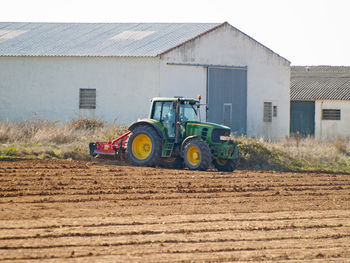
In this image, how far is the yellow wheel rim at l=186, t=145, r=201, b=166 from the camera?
17.5 metres

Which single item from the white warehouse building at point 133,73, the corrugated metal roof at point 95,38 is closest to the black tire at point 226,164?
the white warehouse building at point 133,73

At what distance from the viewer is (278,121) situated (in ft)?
106

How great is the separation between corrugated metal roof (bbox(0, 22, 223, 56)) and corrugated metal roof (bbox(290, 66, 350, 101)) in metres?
11.1

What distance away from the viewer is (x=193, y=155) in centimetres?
1764

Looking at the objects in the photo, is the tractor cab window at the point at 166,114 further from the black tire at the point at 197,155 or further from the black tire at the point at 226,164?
the black tire at the point at 226,164

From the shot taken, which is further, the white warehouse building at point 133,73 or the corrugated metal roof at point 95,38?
the corrugated metal roof at point 95,38

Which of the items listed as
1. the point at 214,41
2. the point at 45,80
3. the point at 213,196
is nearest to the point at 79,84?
the point at 45,80

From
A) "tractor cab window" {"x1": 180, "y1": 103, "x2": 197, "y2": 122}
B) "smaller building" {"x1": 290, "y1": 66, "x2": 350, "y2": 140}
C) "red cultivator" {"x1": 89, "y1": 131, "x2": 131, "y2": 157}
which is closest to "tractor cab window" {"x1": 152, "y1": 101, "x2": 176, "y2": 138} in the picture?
"tractor cab window" {"x1": 180, "y1": 103, "x2": 197, "y2": 122}

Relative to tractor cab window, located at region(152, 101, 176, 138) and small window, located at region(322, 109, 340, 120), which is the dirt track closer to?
tractor cab window, located at region(152, 101, 176, 138)

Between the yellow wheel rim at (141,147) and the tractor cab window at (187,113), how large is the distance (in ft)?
4.04

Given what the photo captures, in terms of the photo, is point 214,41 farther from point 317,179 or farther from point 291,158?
point 317,179

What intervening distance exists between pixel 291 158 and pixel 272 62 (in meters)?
10.1

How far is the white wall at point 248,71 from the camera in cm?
2748

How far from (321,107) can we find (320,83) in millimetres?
2971
